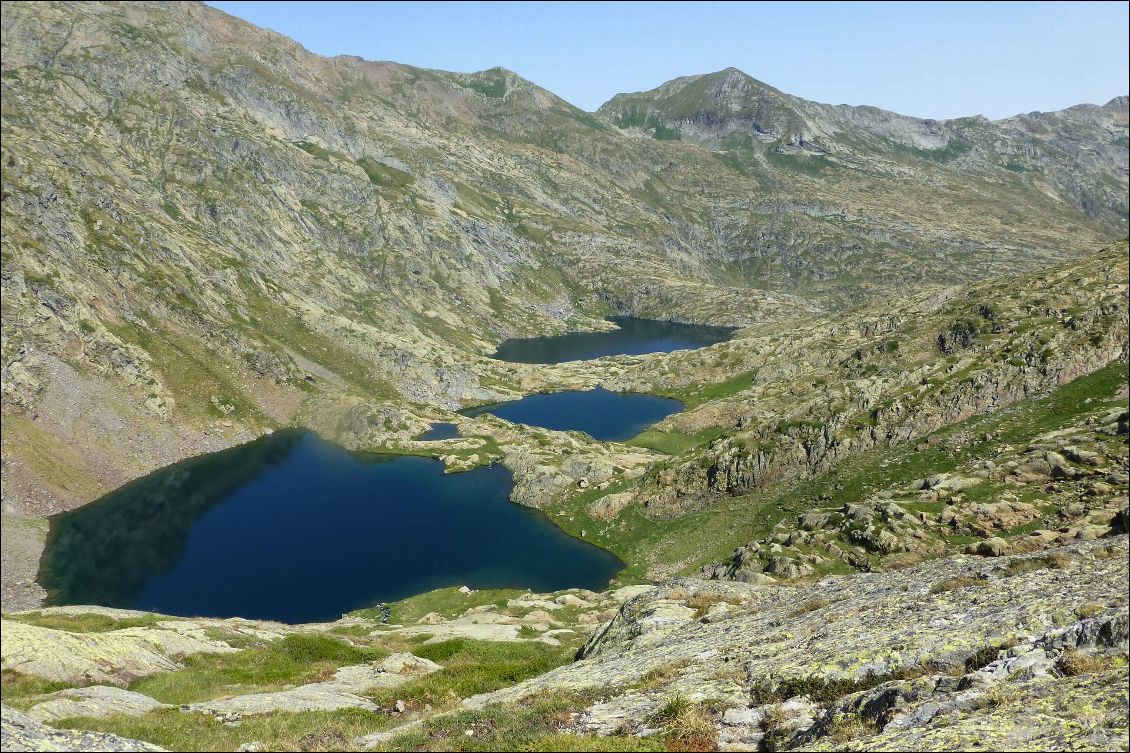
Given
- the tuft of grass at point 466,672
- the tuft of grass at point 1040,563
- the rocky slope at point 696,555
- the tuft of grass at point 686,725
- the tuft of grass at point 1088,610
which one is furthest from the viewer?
the tuft of grass at point 466,672

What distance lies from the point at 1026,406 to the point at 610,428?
364ft

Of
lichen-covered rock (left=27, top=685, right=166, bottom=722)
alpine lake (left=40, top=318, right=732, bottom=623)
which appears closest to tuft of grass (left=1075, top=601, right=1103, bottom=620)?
lichen-covered rock (left=27, top=685, right=166, bottom=722)

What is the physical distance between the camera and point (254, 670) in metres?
35.7

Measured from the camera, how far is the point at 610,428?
176750 millimetres

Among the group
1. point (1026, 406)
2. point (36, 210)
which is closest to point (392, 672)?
point (1026, 406)

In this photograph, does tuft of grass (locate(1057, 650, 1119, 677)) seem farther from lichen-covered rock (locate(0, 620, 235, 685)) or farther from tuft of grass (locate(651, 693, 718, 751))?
lichen-covered rock (locate(0, 620, 235, 685))

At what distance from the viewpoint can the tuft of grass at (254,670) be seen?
30.5m

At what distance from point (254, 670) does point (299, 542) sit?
8358 cm

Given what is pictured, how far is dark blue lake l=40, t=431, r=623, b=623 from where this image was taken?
93.7 m

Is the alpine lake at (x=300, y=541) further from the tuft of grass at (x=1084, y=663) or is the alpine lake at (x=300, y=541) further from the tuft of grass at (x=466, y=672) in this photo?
the tuft of grass at (x=1084, y=663)

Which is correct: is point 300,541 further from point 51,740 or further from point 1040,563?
point 1040,563

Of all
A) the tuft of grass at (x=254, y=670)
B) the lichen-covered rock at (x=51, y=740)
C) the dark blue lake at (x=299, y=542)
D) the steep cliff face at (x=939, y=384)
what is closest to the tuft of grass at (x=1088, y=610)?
the lichen-covered rock at (x=51, y=740)

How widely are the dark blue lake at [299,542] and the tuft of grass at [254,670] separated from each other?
47883 millimetres

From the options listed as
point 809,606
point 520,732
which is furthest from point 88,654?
point 809,606
